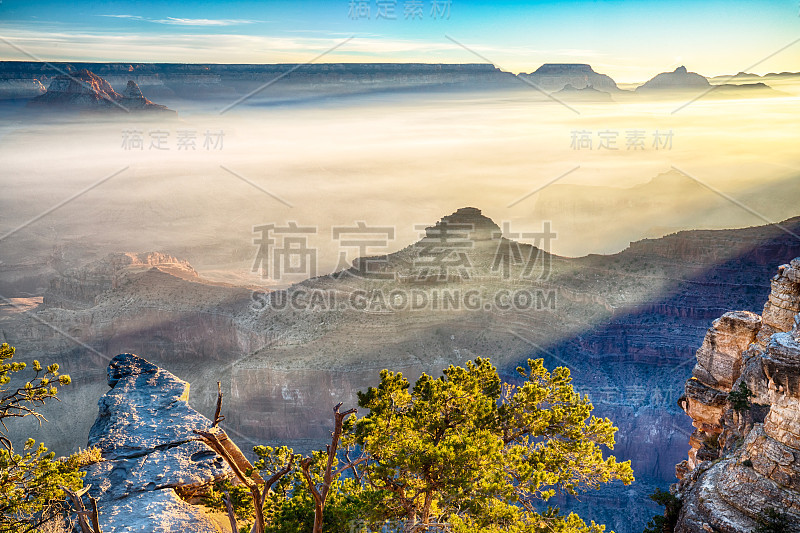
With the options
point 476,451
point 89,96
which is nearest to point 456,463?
point 476,451

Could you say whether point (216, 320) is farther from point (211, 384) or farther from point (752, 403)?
point (752, 403)

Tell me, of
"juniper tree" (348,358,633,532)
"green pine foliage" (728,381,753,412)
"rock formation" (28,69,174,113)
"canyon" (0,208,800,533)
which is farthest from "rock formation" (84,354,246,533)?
"rock formation" (28,69,174,113)

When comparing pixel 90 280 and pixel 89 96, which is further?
pixel 89 96

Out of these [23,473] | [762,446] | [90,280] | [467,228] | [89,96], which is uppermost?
[89,96]

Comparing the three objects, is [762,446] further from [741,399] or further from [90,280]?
[90,280]

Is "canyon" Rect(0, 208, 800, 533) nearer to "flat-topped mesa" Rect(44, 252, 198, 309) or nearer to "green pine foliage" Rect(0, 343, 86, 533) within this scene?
"flat-topped mesa" Rect(44, 252, 198, 309)

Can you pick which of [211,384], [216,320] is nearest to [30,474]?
[211,384]
